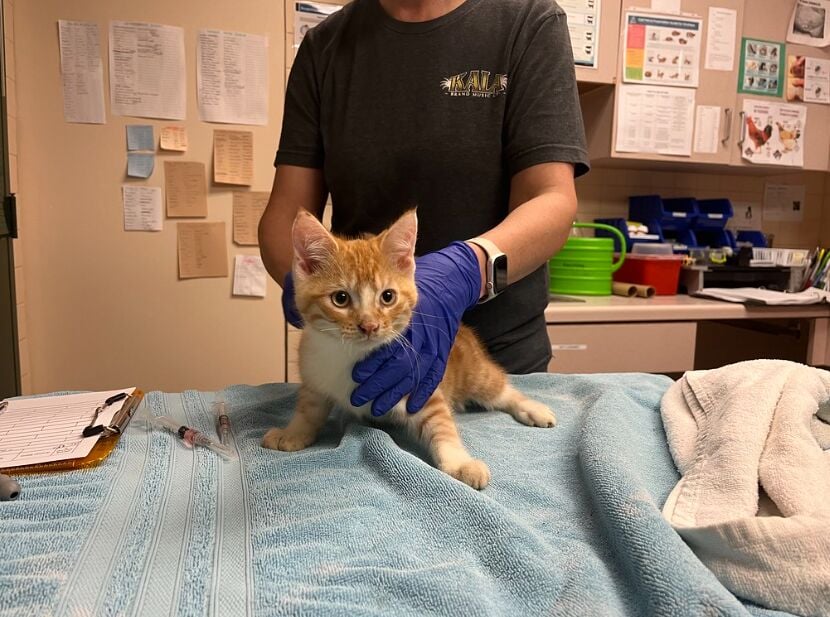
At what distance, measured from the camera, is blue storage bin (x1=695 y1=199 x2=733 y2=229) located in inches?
108

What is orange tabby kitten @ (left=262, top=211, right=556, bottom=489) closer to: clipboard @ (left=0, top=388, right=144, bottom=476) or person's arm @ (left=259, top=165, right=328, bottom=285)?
clipboard @ (left=0, top=388, right=144, bottom=476)

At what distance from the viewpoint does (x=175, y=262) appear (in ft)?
7.50

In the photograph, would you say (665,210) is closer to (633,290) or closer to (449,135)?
(633,290)

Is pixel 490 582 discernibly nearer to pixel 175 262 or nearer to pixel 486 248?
pixel 486 248

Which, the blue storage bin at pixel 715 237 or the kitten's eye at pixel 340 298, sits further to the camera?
the blue storage bin at pixel 715 237

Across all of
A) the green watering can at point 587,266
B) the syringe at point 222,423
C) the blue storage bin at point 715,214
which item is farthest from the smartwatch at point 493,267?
the blue storage bin at point 715,214

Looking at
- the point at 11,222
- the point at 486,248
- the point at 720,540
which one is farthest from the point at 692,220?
the point at 11,222

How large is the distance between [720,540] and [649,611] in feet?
0.36

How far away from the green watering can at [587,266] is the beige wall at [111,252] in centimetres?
122

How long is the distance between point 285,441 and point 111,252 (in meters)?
1.70

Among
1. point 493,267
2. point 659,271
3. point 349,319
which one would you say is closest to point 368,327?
point 349,319

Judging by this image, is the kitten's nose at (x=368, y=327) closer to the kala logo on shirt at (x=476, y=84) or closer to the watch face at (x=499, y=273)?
the watch face at (x=499, y=273)

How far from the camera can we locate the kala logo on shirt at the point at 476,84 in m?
1.23

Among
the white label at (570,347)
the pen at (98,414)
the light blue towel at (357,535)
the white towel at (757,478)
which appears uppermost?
the white towel at (757,478)
